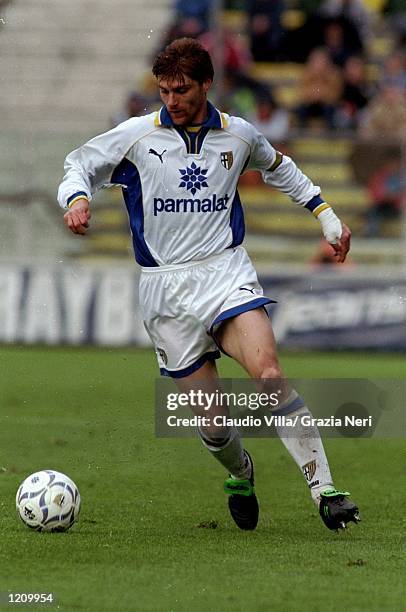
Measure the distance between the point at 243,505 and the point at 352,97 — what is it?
43.7 feet

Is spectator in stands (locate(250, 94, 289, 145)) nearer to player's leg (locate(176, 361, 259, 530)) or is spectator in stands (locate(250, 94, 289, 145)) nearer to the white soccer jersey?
the white soccer jersey

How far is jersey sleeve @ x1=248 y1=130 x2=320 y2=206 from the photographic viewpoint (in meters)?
6.81

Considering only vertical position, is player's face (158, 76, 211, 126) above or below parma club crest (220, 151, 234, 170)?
above

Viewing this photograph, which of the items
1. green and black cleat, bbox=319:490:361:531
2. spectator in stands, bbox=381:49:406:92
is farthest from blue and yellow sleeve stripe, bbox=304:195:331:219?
spectator in stands, bbox=381:49:406:92

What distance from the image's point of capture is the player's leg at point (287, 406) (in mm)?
6086

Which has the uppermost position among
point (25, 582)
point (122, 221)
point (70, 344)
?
point (122, 221)

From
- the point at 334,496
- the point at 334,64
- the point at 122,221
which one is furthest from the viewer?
the point at 334,64

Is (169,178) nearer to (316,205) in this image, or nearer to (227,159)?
(227,159)

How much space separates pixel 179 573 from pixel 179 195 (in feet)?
6.68

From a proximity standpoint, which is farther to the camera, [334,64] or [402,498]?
[334,64]

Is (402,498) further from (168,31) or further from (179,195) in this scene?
(168,31)

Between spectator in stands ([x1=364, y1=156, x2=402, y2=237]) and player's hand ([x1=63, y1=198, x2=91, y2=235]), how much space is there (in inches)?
453

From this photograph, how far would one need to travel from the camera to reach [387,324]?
17500mm

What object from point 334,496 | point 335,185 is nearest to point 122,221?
point 335,185
